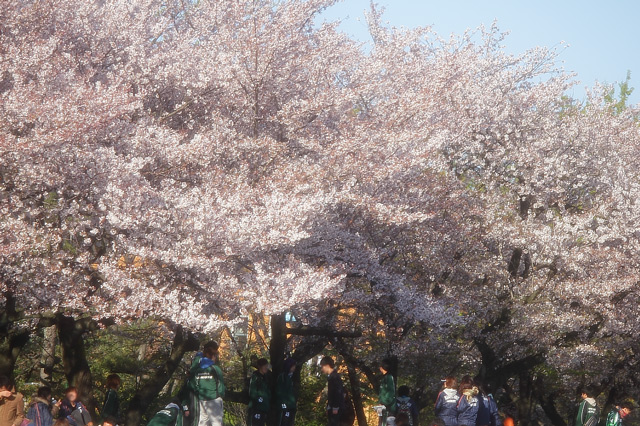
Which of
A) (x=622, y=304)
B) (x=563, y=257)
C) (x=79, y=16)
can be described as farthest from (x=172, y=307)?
(x=622, y=304)

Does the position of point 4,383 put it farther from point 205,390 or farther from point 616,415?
point 616,415

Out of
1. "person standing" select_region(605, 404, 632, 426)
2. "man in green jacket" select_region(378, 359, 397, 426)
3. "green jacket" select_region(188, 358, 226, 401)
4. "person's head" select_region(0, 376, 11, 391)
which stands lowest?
"person standing" select_region(605, 404, 632, 426)

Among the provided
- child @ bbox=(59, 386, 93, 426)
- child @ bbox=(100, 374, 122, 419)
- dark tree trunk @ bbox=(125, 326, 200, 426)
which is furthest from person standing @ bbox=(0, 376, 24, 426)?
dark tree trunk @ bbox=(125, 326, 200, 426)

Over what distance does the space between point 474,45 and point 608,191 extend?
556 cm

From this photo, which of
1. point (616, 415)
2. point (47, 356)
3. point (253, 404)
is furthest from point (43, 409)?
point (616, 415)

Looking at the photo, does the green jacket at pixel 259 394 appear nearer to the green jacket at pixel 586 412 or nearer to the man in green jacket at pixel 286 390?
the man in green jacket at pixel 286 390

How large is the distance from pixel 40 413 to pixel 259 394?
392 centimetres

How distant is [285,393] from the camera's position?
45.9 feet

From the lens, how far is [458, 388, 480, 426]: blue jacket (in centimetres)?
1199

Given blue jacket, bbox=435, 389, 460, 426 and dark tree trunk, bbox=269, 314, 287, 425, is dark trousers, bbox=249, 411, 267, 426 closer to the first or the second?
dark tree trunk, bbox=269, 314, 287, 425

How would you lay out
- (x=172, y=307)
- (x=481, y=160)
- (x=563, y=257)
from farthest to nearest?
1. (x=481, y=160)
2. (x=563, y=257)
3. (x=172, y=307)

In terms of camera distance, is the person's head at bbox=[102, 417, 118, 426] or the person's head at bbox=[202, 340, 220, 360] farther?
the person's head at bbox=[102, 417, 118, 426]

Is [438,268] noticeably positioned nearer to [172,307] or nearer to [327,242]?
[327,242]

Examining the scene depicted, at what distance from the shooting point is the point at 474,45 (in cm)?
2177
